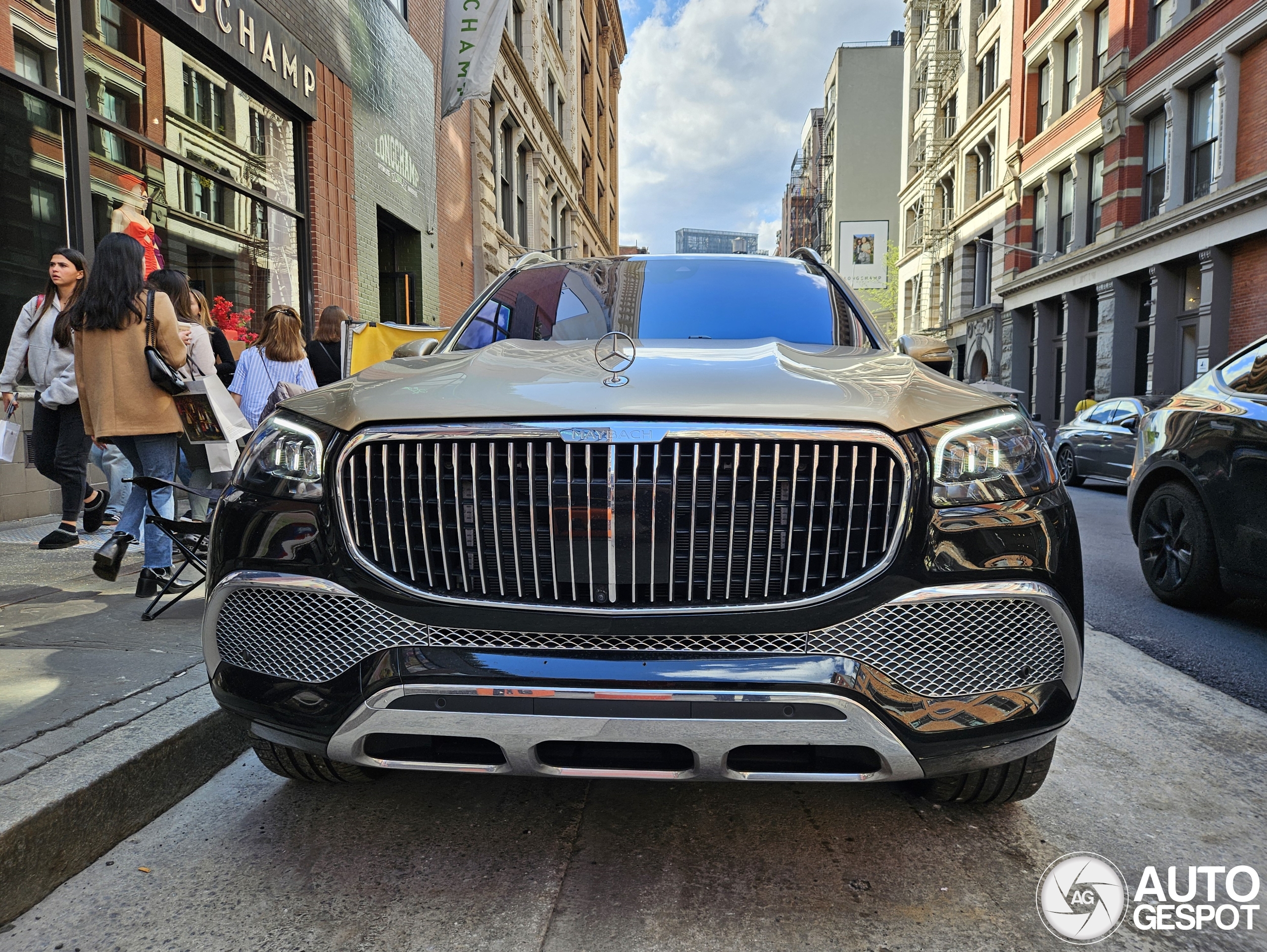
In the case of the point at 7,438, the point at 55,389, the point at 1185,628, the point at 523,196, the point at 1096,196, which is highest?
the point at 1096,196

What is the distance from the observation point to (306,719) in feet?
6.57

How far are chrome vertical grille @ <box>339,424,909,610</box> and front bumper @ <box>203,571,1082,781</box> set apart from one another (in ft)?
0.37

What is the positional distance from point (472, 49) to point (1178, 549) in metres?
14.4

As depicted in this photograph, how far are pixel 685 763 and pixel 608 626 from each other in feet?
1.19

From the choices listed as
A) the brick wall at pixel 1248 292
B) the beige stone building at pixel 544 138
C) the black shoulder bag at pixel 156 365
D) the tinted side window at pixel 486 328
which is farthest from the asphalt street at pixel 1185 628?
the brick wall at pixel 1248 292

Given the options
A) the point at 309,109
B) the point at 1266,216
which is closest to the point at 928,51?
the point at 1266,216

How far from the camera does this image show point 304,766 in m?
2.44

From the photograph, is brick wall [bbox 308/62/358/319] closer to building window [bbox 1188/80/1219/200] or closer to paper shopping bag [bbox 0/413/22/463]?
paper shopping bag [bbox 0/413/22/463]

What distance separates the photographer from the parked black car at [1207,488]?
4273 millimetres

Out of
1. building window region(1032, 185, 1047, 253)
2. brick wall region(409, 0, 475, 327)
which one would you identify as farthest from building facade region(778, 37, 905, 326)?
brick wall region(409, 0, 475, 327)

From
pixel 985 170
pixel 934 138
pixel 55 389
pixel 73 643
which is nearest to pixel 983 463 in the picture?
pixel 73 643

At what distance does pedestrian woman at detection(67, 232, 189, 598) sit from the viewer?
4512mm

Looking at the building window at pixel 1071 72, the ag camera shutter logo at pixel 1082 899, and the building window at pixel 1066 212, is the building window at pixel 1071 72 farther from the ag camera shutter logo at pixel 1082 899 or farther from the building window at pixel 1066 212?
the ag camera shutter logo at pixel 1082 899

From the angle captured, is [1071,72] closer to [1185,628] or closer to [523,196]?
[523,196]
